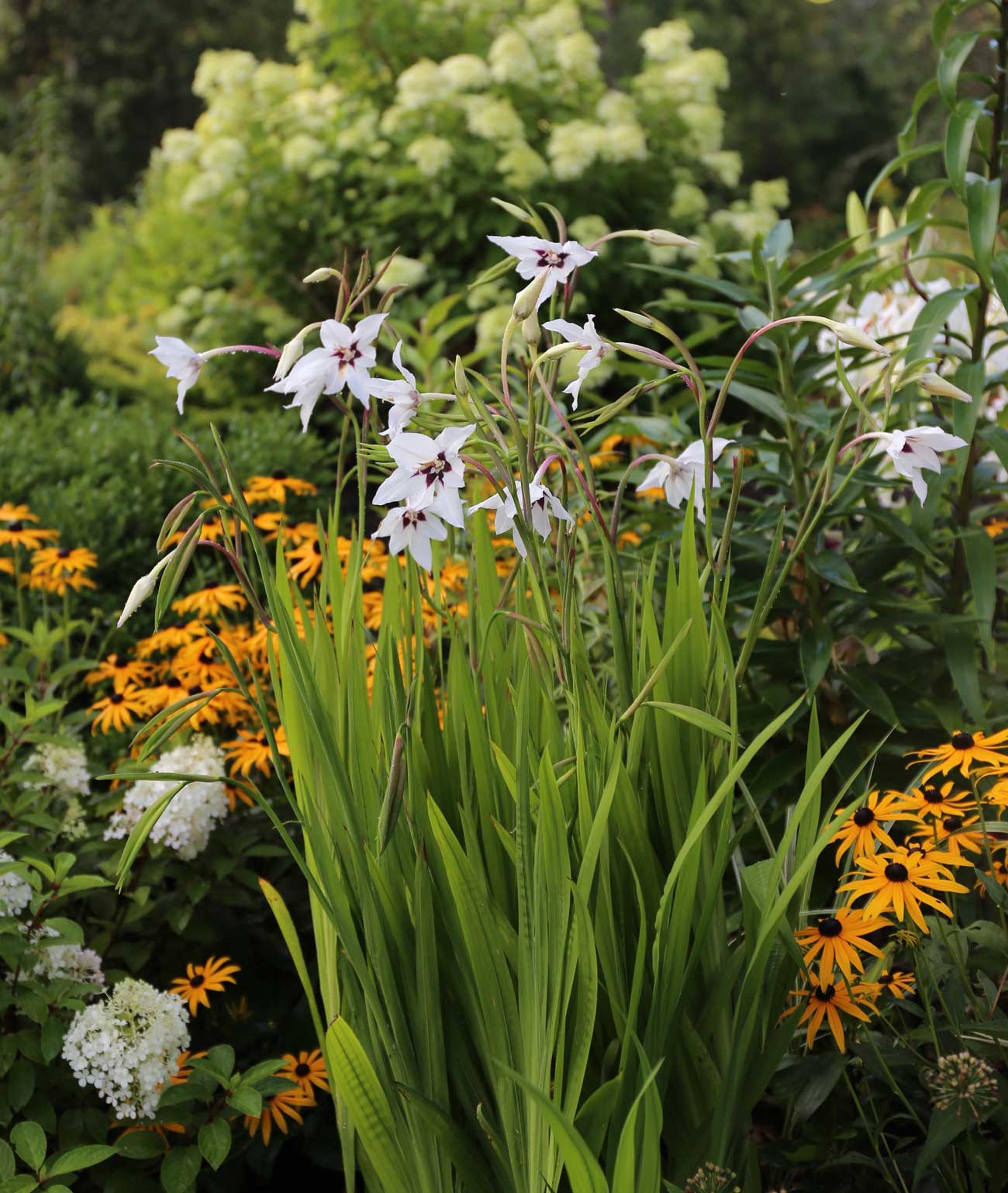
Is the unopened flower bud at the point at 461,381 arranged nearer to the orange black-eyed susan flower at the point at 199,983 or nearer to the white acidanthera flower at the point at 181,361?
the white acidanthera flower at the point at 181,361

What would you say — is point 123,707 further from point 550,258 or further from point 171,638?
point 550,258

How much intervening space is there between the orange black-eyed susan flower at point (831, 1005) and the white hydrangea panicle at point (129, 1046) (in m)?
0.71

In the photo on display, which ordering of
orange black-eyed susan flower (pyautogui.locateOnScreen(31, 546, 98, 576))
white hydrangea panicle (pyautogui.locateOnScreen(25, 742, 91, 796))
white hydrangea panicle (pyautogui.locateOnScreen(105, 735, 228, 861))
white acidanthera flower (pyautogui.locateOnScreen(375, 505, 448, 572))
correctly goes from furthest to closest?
1. orange black-eyed susan flower (pyautogui.locateOnScreen(31, 546, 98, 576))
2. white hydrangea panicle (pyautogui.locateOnScreen(25, 742, 91, 796))
3. white hydrangea panicle (pyautogui.locateOnScreen(105, 735, 228, 861))
4. white acidanthera flower (pyautogui.locateOnScreen(375, 505, 448, 572))

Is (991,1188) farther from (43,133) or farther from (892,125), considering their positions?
(892,125)

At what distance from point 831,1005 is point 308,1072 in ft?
2.19

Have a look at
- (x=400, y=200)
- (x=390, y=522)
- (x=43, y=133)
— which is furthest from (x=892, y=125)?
(x=390, y=522)

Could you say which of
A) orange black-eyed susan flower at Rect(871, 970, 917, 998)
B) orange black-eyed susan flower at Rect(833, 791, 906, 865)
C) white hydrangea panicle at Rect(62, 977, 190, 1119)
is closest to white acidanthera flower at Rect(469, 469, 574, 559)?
orange black-eyed susan flower at Rect(833, 791, 906, 865)

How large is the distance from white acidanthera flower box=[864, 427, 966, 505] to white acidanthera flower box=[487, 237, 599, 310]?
0.30 metres

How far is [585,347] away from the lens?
103cm

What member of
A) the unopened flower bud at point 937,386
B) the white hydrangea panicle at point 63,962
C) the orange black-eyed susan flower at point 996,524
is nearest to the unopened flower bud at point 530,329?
the unopened flower bud at point 937,386

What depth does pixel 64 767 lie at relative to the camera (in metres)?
1.76

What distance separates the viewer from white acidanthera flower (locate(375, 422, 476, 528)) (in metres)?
1.00

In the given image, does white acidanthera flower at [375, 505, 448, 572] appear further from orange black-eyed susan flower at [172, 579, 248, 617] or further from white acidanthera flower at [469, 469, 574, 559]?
orange black-eyed susan flower at [172, 579, 248, 617]

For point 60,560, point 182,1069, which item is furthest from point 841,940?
point 60,560
